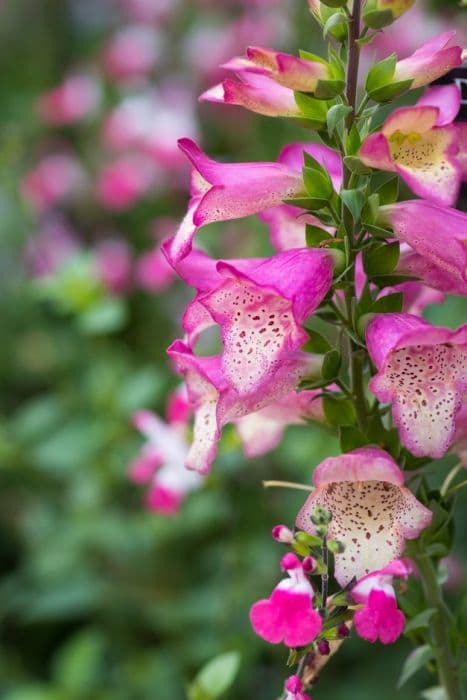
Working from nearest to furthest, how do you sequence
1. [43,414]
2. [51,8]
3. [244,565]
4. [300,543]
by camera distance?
[300,543] < [244,565] < [43,414] < [51,8]

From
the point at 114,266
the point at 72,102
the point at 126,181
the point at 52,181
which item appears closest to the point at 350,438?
the point at 114,266

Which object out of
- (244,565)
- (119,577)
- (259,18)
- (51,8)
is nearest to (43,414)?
(119,577)

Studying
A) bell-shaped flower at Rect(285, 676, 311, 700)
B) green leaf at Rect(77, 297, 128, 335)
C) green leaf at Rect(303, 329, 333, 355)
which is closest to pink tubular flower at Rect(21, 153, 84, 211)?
green leaf at Rect(77, 297, 128, 335)

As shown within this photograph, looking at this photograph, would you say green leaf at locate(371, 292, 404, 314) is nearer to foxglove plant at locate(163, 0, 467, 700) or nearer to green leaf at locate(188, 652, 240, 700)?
foxglove plant at locate(163, 0, 467, 700)

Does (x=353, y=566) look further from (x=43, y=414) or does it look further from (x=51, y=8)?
(x=51, y=8)

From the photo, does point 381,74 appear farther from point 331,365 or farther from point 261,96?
point 331,365

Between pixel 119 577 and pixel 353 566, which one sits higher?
pixel 353 566

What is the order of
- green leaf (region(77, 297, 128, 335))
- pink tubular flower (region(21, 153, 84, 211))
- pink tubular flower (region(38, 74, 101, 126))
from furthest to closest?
1. pink tubular flower (region(38, 74, 101, 126))
2. pink tubular flower (region(21, 153, 84, 211))
3. green leaf (region(77, 297, 128, 335))

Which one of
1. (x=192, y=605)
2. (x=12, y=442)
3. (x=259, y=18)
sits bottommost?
(x=192, y=605)
